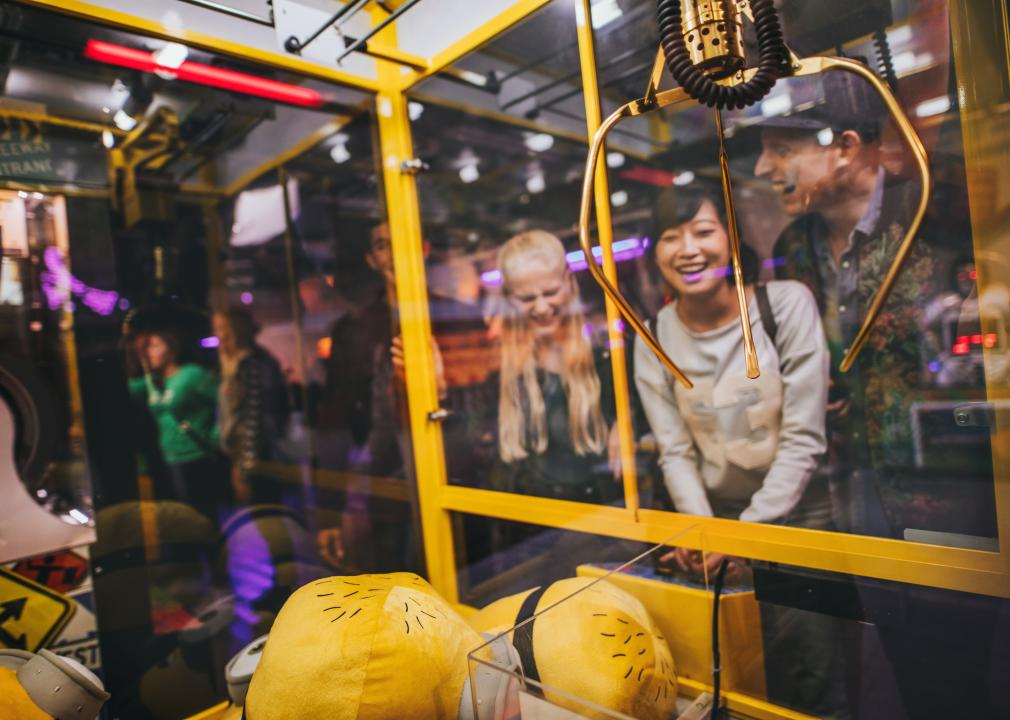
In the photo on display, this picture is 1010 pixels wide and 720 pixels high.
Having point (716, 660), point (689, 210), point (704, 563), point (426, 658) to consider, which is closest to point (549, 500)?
point (704, 563)

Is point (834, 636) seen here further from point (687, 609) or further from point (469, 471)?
point (469, 471)

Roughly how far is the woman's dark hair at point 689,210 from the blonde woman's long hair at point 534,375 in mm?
316

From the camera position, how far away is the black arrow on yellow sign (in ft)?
5.20

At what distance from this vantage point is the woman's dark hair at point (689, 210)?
1469 millimetres

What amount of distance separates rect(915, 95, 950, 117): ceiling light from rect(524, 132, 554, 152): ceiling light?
2.99 feet

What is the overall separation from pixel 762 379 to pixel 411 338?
123 centimetres

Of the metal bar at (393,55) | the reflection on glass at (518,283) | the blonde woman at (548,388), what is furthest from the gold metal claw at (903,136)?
the metal bar at (393,55)

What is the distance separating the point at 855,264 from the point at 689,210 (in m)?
0.40

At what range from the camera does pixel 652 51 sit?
5.14ft

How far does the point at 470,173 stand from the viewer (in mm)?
2066

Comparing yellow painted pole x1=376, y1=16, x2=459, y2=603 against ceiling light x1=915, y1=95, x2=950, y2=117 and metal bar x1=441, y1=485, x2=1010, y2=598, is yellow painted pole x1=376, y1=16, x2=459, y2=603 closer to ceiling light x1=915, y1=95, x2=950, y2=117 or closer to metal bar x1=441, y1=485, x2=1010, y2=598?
metal bar x1=441, y1=485, x2=1010, y2=598

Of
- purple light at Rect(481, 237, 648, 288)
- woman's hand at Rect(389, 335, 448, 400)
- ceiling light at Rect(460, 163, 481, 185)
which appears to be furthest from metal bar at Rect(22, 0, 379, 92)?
purple light at Rect(481, 237, 648, 288)

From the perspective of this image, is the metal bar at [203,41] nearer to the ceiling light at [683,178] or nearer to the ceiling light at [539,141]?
the ceiling light at [539,141]

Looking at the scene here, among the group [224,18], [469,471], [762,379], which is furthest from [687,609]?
[224,18]
